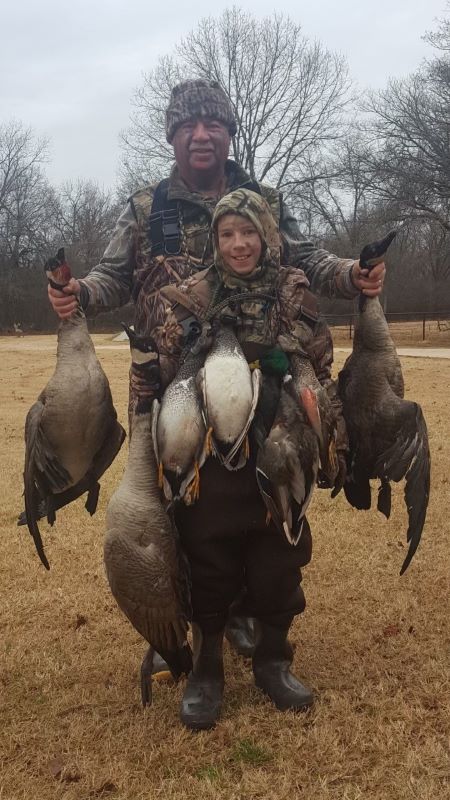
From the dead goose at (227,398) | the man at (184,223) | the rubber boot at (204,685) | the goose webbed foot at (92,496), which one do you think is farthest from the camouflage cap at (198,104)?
the rubber boot at (204,685)

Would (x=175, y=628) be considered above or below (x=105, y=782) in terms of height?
above

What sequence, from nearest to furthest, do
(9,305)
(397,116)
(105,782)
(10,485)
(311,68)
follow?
(105,782) → (10,485) → (397,116) → (311,68) → (9,305)

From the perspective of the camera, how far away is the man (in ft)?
8.99

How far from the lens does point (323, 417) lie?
2.43m

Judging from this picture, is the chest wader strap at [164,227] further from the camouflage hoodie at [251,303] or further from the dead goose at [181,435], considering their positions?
the dead goose at [181,435]

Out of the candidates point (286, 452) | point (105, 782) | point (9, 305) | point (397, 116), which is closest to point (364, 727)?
point (105, 782)

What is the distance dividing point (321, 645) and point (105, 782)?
1322 mm

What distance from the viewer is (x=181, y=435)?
2336mm

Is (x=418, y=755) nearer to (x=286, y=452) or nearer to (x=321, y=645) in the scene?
(x=321, y=645)

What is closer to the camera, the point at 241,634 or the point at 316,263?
the point at 316,263

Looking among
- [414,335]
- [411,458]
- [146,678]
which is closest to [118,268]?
[411,458]

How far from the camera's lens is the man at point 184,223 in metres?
2.74

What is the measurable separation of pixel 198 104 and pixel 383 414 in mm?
1394

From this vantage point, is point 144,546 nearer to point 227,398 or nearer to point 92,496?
point 92,496
